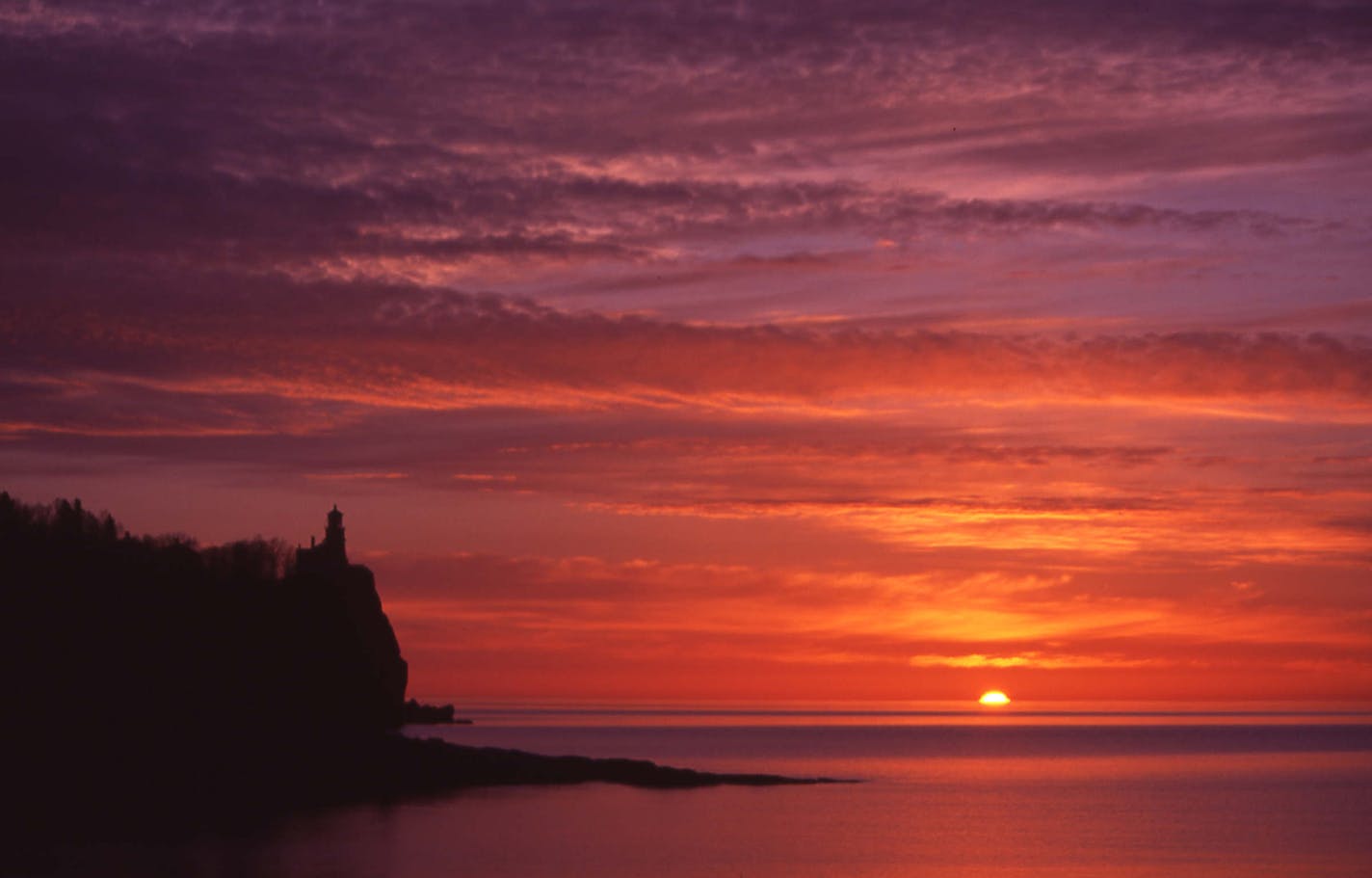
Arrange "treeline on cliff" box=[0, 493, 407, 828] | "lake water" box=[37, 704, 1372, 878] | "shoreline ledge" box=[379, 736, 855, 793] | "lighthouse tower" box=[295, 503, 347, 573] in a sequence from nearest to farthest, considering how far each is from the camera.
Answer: "lake water" box=[37, 704, 1372, 878] < "treeline on cliff" box=[0, 493, 407, 828] < "shoreline ledge" box=[379, 736, 855, 793] < "lighthouse tower" box=[295, 503, 347, 573]

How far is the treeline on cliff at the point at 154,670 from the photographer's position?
9056 cm

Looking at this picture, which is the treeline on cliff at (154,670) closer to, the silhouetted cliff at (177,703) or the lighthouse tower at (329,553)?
the silhouetted cliff at (177,703)

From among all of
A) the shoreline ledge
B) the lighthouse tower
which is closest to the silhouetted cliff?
the shoreline ledge

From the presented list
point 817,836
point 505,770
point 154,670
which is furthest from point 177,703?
point 817,836

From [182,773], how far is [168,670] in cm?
960

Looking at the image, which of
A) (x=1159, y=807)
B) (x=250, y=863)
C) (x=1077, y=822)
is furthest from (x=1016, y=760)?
(x=250, y=863)

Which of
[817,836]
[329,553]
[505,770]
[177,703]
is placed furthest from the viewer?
[329,553]

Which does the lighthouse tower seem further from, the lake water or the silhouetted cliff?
the lake water

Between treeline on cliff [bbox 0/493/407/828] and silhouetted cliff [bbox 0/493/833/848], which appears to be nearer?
silhouetted cliff [bbox 0/493/833/848]

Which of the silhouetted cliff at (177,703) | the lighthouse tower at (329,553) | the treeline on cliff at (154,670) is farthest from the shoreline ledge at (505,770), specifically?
the lighthouse tower at (329,553)

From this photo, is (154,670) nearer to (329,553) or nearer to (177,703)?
→ (177,703)

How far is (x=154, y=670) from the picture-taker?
327 feet

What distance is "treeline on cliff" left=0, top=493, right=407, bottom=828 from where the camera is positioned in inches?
3565

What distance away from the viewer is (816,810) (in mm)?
98688
